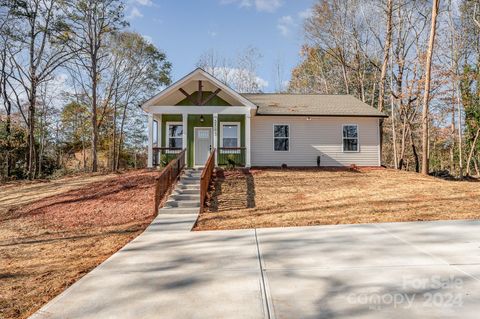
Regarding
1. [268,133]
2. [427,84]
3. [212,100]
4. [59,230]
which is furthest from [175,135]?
[427,84]

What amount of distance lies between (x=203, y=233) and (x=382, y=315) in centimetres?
428

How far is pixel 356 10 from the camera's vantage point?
24219 millimetres

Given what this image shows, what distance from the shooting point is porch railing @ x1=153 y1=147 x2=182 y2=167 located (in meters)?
14.2

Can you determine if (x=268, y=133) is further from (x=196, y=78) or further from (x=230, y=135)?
(x=196, y=78)

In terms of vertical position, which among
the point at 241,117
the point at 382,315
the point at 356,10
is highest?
the point at 356,10

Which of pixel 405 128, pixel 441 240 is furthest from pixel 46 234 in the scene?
pixel 405 128

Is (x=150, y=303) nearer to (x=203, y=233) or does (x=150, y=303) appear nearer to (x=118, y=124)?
(x=203, y=233)

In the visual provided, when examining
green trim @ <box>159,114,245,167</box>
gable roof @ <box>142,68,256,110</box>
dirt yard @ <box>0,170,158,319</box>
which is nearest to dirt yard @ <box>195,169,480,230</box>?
dirt yard @ <box>0,170,158,319</box>

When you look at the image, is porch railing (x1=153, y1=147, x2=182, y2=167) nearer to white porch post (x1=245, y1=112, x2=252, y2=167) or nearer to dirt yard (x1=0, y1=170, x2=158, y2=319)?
dirt yard (x1=0, y1=170, x2=158, y2=319)

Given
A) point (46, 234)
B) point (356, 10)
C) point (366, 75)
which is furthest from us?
point (366, 75)

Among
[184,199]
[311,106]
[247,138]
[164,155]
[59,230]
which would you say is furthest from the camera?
[311,106]

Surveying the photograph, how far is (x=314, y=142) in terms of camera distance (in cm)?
1578

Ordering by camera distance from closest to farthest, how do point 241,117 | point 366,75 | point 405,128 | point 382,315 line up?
point 382,315, point 241,117, point 405,128, point 366,75

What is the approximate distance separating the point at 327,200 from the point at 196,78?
8.50m
